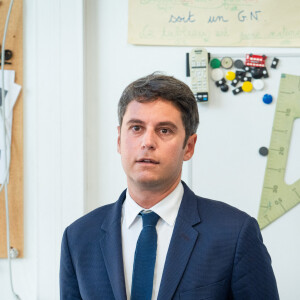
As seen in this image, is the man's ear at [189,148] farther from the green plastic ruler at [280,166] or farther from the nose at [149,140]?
the green plastic ruler at [280,166]

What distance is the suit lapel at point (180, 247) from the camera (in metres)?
0.92

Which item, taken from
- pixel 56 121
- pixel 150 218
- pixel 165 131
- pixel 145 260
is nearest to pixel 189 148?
pixel 165 131

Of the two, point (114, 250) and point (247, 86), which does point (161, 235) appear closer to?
point (114, 250)

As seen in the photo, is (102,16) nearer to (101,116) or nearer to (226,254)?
(101,116)

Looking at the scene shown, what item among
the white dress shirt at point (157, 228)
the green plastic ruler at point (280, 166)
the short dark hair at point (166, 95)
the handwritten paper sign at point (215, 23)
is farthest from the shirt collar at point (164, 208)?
the handwritten paper sign at point (215, 23)

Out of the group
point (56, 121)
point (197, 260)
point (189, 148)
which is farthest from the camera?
point (56, 121)

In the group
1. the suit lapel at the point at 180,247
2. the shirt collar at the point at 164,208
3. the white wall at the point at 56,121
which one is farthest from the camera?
the white wall at the point at 56,121

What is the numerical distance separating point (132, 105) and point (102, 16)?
879mm

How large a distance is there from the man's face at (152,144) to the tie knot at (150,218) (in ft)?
0.22

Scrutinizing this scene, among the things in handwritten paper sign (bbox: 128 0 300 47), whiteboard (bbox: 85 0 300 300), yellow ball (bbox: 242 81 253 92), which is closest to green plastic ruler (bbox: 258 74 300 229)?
whiteboard (bbox: 85 0 300 300)

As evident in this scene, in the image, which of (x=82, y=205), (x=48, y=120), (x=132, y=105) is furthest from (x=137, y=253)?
(x=48, y=120)

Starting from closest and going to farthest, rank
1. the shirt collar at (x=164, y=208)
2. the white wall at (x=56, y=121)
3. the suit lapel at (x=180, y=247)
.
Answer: the suit lapel at (x=180, y=247) < the shirt collar at (x=164, y=208) < the white wall at (x=56, y=121)

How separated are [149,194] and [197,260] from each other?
0.67 feet

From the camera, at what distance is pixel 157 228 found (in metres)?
1.03
